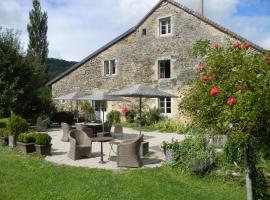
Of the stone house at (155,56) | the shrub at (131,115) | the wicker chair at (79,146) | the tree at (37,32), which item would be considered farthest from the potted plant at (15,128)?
the tree at (37,32)

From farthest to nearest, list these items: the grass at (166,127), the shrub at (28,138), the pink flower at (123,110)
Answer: the pink flower at (123,110) → the grass at (166,127) → the shrub at (28,138)

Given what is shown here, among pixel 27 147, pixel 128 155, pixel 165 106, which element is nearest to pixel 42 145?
pixel 27 147

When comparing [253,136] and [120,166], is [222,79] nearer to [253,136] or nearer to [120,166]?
[253,136]

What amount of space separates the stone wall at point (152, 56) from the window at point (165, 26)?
23cm

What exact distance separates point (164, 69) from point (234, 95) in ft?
56.9

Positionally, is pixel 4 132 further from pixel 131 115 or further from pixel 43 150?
pixel 131 115

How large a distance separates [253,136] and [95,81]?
65.3 feet

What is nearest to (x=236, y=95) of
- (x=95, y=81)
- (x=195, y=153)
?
(x=195, y=153)

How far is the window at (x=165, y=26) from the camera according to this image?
21.5 m

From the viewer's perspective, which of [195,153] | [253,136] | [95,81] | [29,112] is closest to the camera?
[253,136]

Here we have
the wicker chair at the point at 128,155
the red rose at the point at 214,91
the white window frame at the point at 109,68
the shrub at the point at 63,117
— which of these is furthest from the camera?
the white window frame at the point at 109,68

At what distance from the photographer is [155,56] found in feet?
72.1

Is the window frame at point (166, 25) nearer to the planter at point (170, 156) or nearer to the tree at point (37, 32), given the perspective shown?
the planter at point (170, 156)

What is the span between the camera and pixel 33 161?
9.93 m
